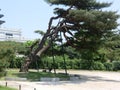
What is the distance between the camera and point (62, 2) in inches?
1372

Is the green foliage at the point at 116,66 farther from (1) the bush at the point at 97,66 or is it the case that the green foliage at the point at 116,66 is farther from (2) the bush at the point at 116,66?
(1) the bush at the point at 97,66

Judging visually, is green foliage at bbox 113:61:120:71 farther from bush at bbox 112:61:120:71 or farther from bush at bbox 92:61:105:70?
bush at bbox 92:61:105:70

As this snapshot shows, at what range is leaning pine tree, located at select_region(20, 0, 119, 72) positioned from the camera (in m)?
32.2

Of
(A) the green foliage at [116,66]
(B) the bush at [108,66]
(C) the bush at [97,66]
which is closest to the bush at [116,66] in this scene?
(A) the green foliage at [116,66]

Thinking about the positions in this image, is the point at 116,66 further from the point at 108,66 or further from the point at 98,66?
the point at 98,66

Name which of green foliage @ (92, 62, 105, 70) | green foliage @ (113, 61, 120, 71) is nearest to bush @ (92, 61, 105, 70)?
green foliage @ (92, 62, 105, 70)

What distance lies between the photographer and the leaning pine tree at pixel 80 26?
32219mm

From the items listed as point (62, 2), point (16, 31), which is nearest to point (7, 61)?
point (62, 2)

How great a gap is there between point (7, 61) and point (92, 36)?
15.1 m

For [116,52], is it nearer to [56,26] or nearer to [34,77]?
[56,26]

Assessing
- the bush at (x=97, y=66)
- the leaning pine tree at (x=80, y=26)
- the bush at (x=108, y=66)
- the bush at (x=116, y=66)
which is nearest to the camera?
the leaning pine tree at (x=80, y=26)

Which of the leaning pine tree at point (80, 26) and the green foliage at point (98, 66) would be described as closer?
the leaning pine tree at point (80, 26)

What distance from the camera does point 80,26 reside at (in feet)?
112

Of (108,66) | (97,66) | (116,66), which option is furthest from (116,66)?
(97,66)
